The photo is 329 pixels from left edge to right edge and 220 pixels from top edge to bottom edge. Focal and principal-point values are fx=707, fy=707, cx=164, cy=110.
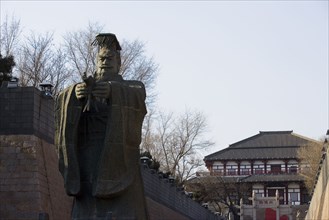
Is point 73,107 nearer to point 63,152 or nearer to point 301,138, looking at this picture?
point 63,152

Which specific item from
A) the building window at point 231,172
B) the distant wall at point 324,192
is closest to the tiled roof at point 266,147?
the building window at point 231,172

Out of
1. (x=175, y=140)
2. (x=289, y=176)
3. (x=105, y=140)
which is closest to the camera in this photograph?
(x=105, y=140)

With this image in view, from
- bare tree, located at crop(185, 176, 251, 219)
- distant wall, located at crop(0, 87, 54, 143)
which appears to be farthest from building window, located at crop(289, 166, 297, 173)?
distant wall, located at crop(0, 87, 54, 143)

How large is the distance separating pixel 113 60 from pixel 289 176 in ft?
243

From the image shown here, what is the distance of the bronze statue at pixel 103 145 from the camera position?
851 centimetres

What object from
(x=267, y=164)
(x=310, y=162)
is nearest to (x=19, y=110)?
(x=310, y=162)

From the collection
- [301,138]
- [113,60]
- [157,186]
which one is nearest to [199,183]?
[301,138]

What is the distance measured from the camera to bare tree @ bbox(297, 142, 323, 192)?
6875cm

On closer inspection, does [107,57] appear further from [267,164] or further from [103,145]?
[267,164]

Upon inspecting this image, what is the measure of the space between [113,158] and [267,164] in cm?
8112

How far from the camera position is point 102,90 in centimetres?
853

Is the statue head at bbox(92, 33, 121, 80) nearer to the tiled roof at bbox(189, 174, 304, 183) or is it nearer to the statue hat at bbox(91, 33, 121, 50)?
the statue hat at bbox(91, 33, 121, 50)

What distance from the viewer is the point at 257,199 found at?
7162cm

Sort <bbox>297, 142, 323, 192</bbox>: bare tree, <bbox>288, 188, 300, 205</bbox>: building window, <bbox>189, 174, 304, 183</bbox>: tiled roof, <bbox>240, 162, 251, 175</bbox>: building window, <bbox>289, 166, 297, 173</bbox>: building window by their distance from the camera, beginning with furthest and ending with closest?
<bbox>240, 162, 251, 175</bbox>: building window < <bbox>289, 166, 297, 173</bbox>: building window < <bbox>288, 188, 300, 205</bbox>: building window < <bbox>189, 174, 304, 183</bbox>: tiled roof < <bbox>297, 142, 323, 192</bbox>: bare tree
